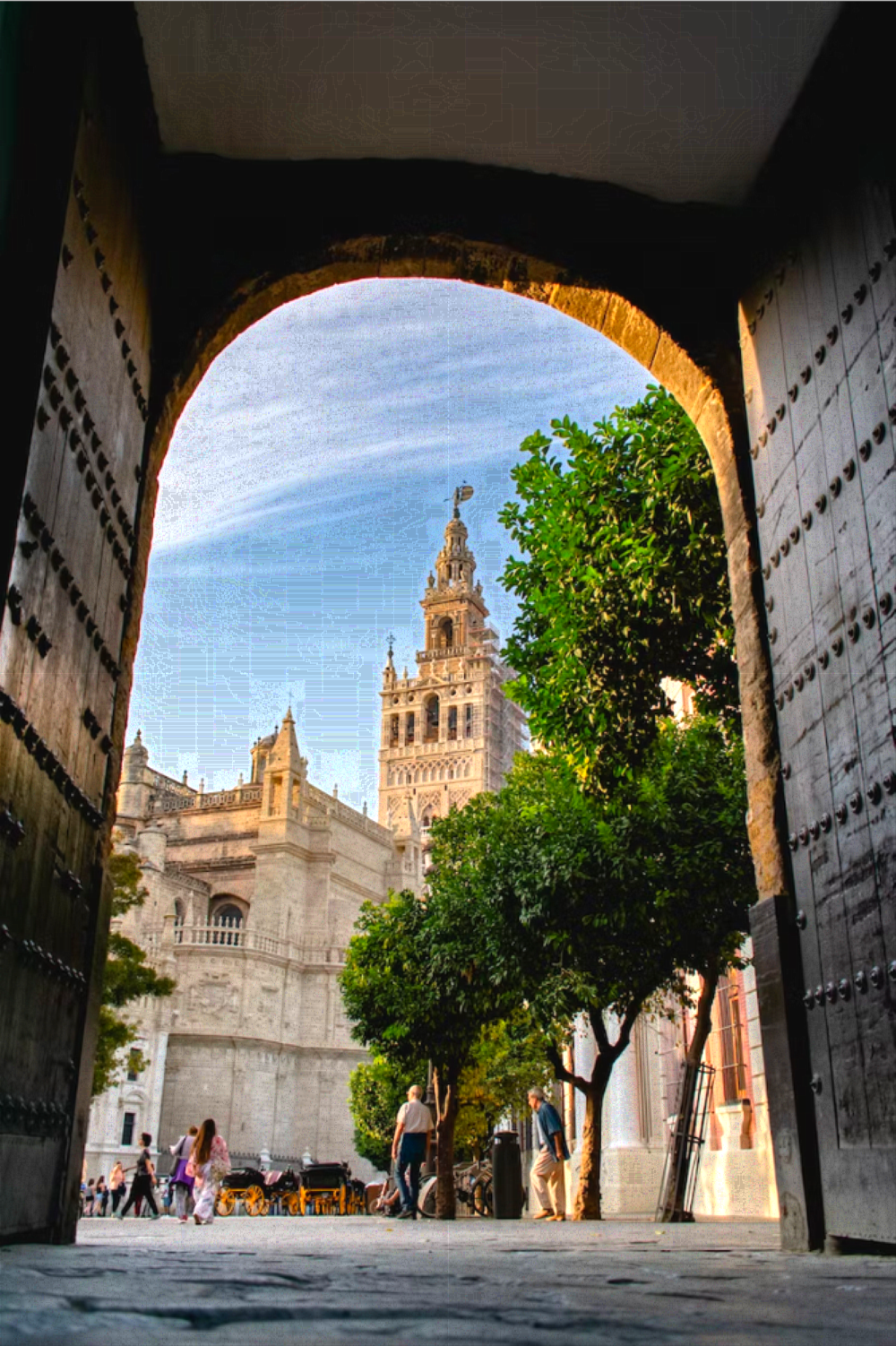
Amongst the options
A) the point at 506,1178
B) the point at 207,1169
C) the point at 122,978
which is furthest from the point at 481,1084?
the point at 207,1169

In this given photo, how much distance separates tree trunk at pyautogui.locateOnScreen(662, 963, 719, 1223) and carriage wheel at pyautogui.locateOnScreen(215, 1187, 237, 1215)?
13.0m

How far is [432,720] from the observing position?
87.2m

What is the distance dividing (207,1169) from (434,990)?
5019 mm

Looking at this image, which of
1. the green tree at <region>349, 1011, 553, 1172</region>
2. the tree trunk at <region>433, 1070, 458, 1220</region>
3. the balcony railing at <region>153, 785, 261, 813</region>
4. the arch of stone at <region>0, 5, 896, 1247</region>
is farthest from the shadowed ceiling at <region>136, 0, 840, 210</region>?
the balcony railing at <region>153, 785, 261, 813</region>

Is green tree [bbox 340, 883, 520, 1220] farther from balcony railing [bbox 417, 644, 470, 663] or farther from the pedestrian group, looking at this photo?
balcony railing [bbox 417, 644, 470, 663]

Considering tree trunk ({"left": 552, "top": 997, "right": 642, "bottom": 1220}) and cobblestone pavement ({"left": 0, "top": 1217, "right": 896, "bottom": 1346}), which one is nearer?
cobblestone pavement ({"left": 0, "top": 1217, "right": 896, "bottom": 1346})

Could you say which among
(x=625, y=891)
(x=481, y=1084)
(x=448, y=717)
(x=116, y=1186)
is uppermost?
(x=448, y=717)

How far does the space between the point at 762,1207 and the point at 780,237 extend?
40.7 ft

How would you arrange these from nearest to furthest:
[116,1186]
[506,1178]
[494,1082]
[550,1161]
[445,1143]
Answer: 1. [550,1161]
2. [506,1178]
3. [445,1143]
4. [494,1082]
5. [116,1186]

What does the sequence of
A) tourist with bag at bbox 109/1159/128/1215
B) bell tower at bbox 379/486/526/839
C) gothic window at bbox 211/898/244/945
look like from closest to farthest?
tourist with bag at bbox 109/1159/128/1215 → gothic window at bbox 211/898/244/945 → bell tower at bbox 379/486/526/839

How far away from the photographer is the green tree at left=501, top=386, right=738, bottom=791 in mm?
8336

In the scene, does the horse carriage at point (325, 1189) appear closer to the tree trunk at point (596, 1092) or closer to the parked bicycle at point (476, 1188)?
the parked bicycle at point (476, 1188)

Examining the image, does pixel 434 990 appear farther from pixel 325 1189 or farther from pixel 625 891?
pixel 325 1189

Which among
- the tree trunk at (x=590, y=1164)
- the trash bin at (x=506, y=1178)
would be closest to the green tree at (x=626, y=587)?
the tree trunk at (x=590, y=1164)
